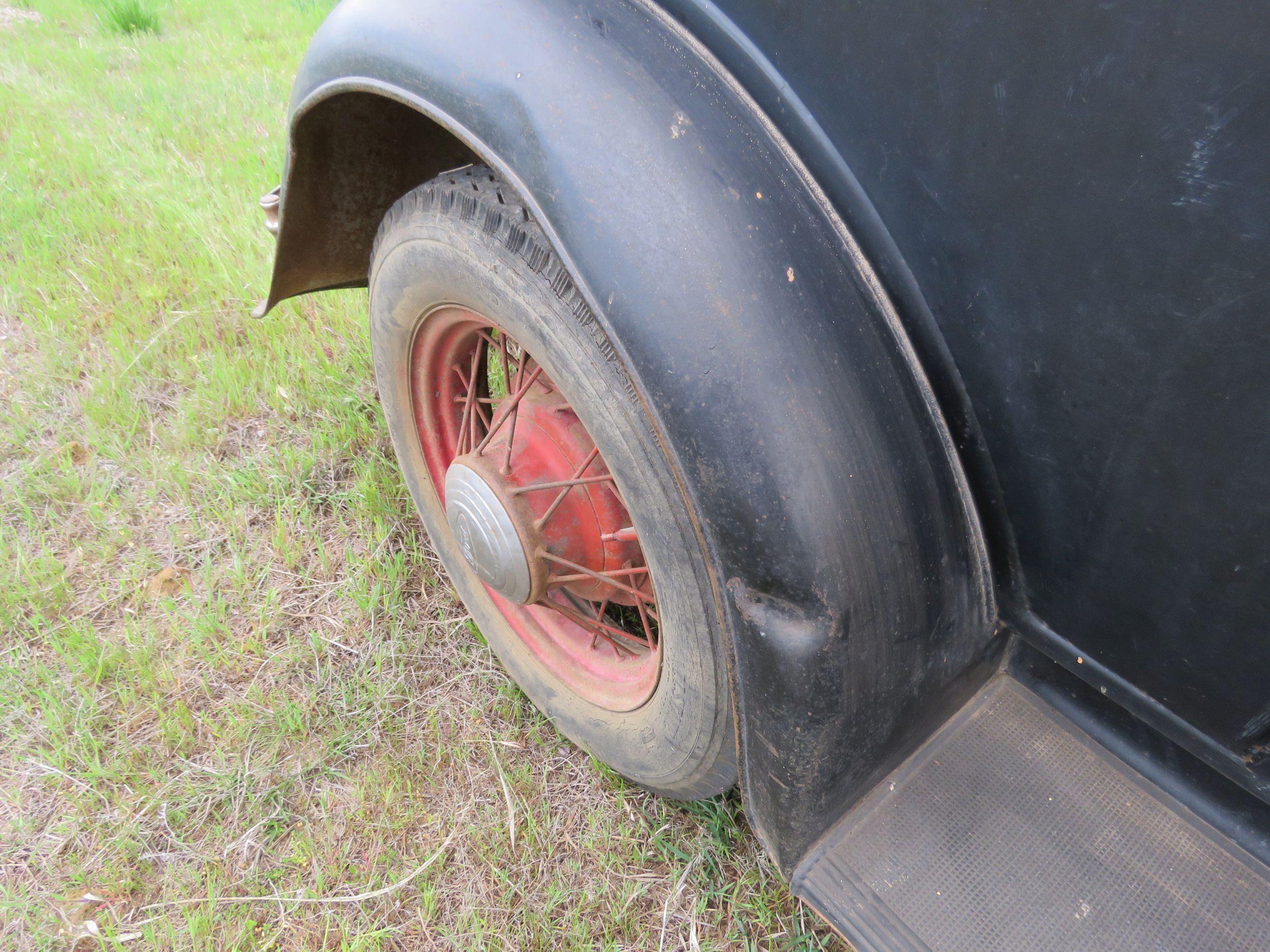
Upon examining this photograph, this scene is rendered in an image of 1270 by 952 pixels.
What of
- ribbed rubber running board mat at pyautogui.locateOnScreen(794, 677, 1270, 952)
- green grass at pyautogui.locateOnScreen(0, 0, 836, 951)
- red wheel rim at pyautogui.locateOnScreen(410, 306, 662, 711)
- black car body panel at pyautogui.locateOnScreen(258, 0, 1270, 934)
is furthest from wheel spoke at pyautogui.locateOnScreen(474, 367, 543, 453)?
ribbed rubber running board mat at pyautogui.locateOnScreen(794, 677, 1270, 952)

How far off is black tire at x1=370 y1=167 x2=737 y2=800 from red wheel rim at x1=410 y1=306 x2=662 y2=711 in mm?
54

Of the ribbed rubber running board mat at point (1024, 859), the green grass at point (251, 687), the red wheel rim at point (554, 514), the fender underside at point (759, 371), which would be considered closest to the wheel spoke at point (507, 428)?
the red wheel rim at point (554, 514)

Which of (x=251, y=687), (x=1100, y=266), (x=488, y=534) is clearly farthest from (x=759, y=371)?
(x=251, y=687)

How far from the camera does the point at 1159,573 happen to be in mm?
880

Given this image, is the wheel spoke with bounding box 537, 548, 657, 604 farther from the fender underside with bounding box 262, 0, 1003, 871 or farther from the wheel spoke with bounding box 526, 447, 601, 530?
the fender underside with bounding box 262, 0, 1003, 871

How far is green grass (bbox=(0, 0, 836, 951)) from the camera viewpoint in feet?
4.66

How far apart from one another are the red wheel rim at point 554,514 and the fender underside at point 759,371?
0.36 metres

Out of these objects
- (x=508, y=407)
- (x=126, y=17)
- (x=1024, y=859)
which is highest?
(x=1024, y=859)

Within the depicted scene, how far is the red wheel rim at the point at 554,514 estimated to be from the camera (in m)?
1.40

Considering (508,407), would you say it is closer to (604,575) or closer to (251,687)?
(604,575)

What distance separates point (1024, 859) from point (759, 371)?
702mm

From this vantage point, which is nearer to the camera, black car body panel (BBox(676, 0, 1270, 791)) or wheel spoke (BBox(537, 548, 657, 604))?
black car body panel (BBox(676, 0, 1270, 791))

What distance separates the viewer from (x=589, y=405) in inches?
42.0

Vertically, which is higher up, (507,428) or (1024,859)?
(1024,859)
